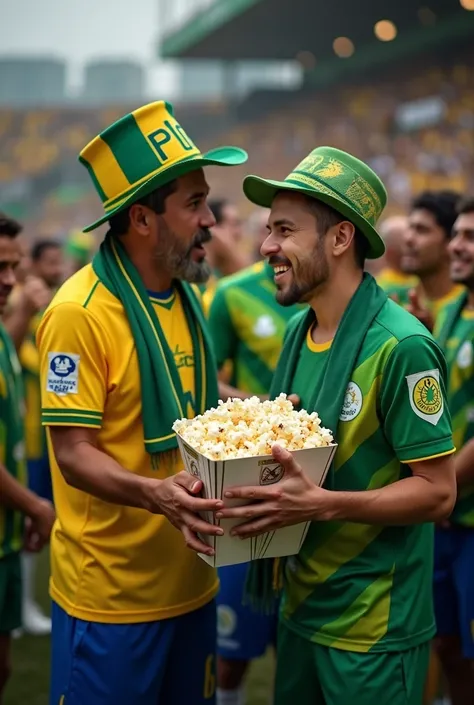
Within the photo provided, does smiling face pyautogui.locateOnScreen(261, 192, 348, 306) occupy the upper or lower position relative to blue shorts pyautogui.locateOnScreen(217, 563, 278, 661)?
upper

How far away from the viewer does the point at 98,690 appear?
2.65m

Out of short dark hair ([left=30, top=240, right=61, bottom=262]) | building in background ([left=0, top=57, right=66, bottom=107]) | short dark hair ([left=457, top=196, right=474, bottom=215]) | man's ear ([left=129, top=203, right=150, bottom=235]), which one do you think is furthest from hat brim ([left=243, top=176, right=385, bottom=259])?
building in background ([left=0, top=57, right=66, bottom=107])

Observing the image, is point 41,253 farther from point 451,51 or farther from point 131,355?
point 451,51

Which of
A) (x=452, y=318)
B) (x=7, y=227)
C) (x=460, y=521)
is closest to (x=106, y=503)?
(x=7, y=227)

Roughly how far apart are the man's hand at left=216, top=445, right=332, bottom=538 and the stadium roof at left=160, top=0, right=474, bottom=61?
57.5 feet

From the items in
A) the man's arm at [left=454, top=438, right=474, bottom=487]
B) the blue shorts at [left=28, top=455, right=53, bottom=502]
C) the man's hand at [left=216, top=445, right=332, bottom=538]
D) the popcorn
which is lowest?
the blue shorts at [left=28, top=455, right=53, bottom=502]

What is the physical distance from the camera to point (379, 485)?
2486mm

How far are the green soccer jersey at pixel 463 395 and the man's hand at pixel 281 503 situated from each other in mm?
1442

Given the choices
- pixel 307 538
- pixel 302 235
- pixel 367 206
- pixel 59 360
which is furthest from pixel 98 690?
pixel 367 206

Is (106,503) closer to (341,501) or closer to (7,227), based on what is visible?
(341,501)

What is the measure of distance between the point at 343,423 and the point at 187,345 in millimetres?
728

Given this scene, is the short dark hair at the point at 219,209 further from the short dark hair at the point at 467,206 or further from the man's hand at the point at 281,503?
the man's hand at the point at 281,503

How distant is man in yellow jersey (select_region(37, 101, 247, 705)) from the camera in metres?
2.62

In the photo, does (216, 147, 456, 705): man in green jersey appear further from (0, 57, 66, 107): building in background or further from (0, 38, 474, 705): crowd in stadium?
(0, 57, 66, 107): building in background
